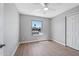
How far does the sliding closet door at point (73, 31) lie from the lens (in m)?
3.73

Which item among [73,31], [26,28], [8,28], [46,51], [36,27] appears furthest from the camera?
[36,27]

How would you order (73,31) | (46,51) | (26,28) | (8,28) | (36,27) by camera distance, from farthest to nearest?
1. (36,27)
2. (26,28)
3. (73,31)
4. (46,51)
5. (8,28)

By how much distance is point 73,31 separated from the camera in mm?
4004

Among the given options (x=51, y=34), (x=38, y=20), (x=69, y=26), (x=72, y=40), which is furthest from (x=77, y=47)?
(x=38, y=20)

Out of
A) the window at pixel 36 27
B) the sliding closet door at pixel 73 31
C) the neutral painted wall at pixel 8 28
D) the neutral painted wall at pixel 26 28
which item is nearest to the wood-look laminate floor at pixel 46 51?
the sliding closet door at pixel 73 31

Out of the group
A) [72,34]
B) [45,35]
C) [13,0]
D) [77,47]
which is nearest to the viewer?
[13,0]

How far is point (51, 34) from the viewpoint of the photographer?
7.00m

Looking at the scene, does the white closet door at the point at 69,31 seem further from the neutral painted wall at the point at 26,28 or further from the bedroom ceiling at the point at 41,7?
the neutral painted wall at the point at 26,28

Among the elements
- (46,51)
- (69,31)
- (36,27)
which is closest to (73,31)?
(69,31)

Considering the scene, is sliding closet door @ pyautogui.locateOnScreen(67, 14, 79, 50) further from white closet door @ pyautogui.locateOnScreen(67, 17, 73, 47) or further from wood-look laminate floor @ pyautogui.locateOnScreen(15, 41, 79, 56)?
wood-look laminate floor @ pyautogui.locateOnScreen(15, 41, 79, 56)

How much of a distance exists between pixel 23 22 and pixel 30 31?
3.00ft

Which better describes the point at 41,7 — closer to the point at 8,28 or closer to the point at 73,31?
the point at 8,28

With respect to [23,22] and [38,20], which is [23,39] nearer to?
[23,22]

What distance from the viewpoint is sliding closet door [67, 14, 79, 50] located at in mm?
3734
